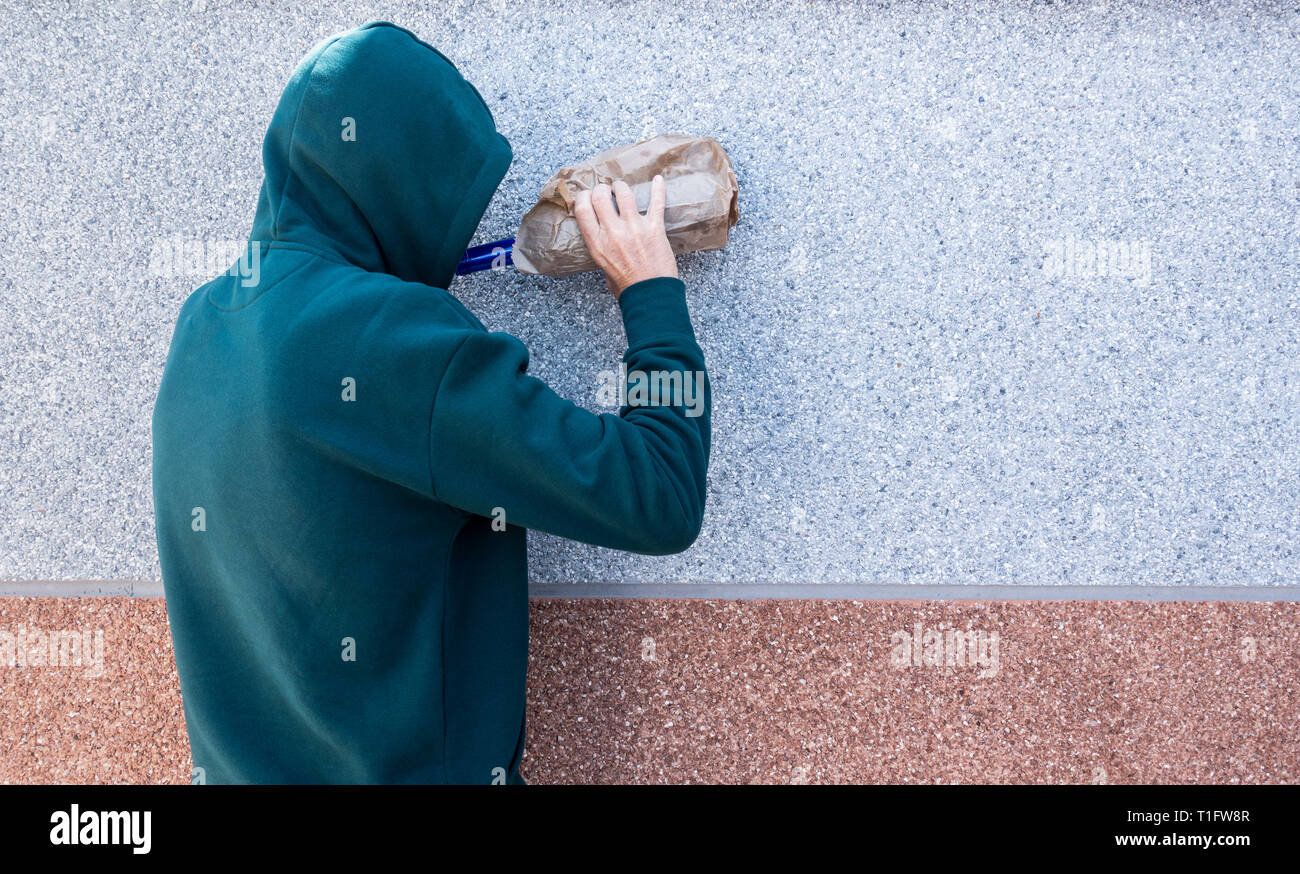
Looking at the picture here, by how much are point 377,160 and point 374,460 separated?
38 centimetres

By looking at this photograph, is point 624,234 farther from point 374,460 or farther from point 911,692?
point 911,692

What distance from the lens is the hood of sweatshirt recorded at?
0.94 meters

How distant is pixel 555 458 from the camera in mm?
858

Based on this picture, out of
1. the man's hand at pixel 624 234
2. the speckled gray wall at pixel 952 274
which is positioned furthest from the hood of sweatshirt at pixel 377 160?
the speckled gray wall at pixel 952 274

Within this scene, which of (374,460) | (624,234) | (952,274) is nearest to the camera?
(374,460)

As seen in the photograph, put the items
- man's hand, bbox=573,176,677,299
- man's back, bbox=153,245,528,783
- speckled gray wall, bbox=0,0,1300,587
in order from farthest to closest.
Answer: speckled gray wall, bbox=0,0,1300,587
man's hand, bbox=573,176,677,299
man's back, bbox=153,245,528,783

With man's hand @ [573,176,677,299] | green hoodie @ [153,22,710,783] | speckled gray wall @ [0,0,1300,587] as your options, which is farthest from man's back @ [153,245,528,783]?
speckled gray wall @ [0,0,1300,587]

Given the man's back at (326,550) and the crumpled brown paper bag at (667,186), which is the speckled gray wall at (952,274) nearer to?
the crumpled brown paper bag at (667,186)

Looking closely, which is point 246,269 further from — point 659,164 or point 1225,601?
point 1225,601

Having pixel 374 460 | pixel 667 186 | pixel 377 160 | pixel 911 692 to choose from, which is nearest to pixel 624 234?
pixel 667 186

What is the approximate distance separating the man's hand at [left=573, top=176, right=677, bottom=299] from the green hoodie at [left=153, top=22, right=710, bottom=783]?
4cm

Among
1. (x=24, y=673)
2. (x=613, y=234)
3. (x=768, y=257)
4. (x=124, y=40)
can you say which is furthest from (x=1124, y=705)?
(x=124, y=40)

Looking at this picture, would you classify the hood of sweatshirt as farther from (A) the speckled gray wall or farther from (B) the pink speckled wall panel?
(B) the pink speckled wall panel

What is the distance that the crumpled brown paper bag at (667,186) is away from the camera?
3.85ft
